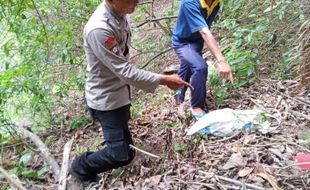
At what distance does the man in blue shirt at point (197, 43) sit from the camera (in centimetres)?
375

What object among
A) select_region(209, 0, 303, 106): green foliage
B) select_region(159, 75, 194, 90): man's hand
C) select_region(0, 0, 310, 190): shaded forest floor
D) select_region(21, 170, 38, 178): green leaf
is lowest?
select_region(21, 170, 38, 178): green leaf

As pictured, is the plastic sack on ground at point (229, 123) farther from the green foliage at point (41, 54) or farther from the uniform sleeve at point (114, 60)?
the green foliage at point (41, 54)

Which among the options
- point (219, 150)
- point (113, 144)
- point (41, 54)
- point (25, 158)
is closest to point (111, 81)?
point (113, 144)

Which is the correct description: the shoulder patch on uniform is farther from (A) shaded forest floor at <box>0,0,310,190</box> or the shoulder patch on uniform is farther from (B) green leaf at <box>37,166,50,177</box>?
(B) green leaf at <box>37,166,50,177</box>

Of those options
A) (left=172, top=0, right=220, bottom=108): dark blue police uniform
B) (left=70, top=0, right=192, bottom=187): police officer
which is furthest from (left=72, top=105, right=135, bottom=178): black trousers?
(left=172, top=0, right=220, bottom=108): dark blue police uniform

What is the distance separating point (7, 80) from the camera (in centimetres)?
436

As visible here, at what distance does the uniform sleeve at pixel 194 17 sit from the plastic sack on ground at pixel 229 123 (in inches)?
32.1

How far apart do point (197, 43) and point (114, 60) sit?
1.43m

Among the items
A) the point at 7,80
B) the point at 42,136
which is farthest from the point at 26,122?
the point at 7,80

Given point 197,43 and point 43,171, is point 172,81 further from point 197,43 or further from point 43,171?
point 43,171

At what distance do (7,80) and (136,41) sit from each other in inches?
145

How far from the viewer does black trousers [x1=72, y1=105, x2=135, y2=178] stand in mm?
3369

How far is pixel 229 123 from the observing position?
3525mm

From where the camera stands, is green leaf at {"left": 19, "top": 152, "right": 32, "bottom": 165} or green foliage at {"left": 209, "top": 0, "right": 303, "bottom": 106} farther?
green foliage at {"left": 209, "top": 0, "right": 303, "bottom": 106}
